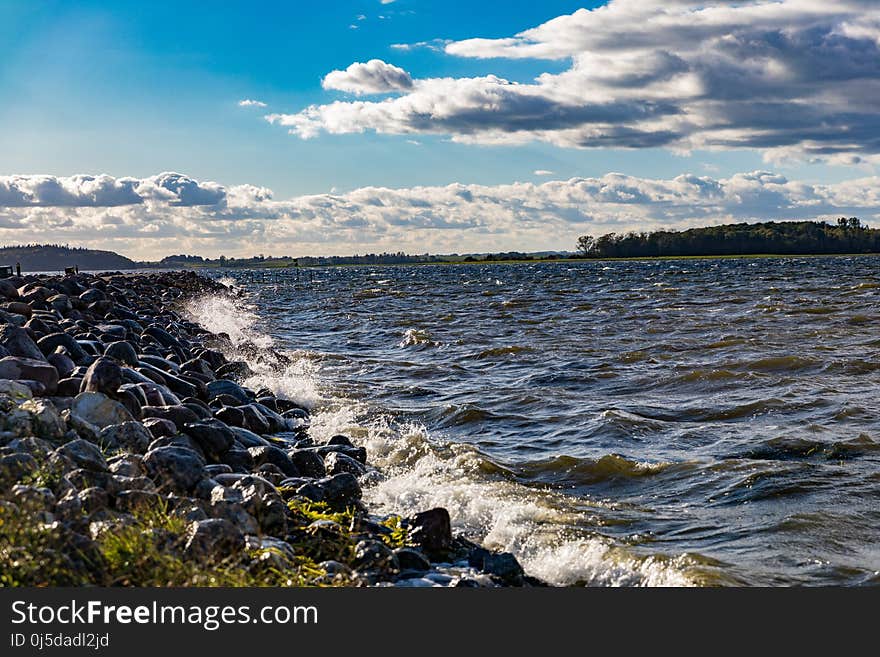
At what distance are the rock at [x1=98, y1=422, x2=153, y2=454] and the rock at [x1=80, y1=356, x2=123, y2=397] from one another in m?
1.32

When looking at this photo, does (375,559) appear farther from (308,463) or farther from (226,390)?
(226,390)

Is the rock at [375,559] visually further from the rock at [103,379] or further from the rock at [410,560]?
the rock at [103,379]

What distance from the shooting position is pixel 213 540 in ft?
17.7

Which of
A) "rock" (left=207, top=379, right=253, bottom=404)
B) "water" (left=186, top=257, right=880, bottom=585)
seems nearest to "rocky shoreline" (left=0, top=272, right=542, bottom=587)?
"water" (left=186, top=257, right=880, bottom=585)

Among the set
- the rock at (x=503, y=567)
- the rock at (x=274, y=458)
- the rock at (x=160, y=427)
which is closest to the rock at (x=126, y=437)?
the rock at (x=160, y=427)

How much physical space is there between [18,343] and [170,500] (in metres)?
5.41

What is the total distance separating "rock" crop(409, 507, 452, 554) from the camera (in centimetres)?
710

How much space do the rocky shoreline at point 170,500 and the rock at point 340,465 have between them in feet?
0.06

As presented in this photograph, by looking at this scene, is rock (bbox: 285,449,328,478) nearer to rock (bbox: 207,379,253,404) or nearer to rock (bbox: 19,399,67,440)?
rock (bbox: 19,399,67,440)

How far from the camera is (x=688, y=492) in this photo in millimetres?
9250

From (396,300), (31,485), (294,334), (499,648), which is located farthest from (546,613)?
(396,300)

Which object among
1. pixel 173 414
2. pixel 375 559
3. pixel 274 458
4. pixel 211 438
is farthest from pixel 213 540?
pixel 173 414

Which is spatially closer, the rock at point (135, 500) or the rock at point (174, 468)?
the rock at point (135, 500)

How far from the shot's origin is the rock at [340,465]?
952 centimetres
